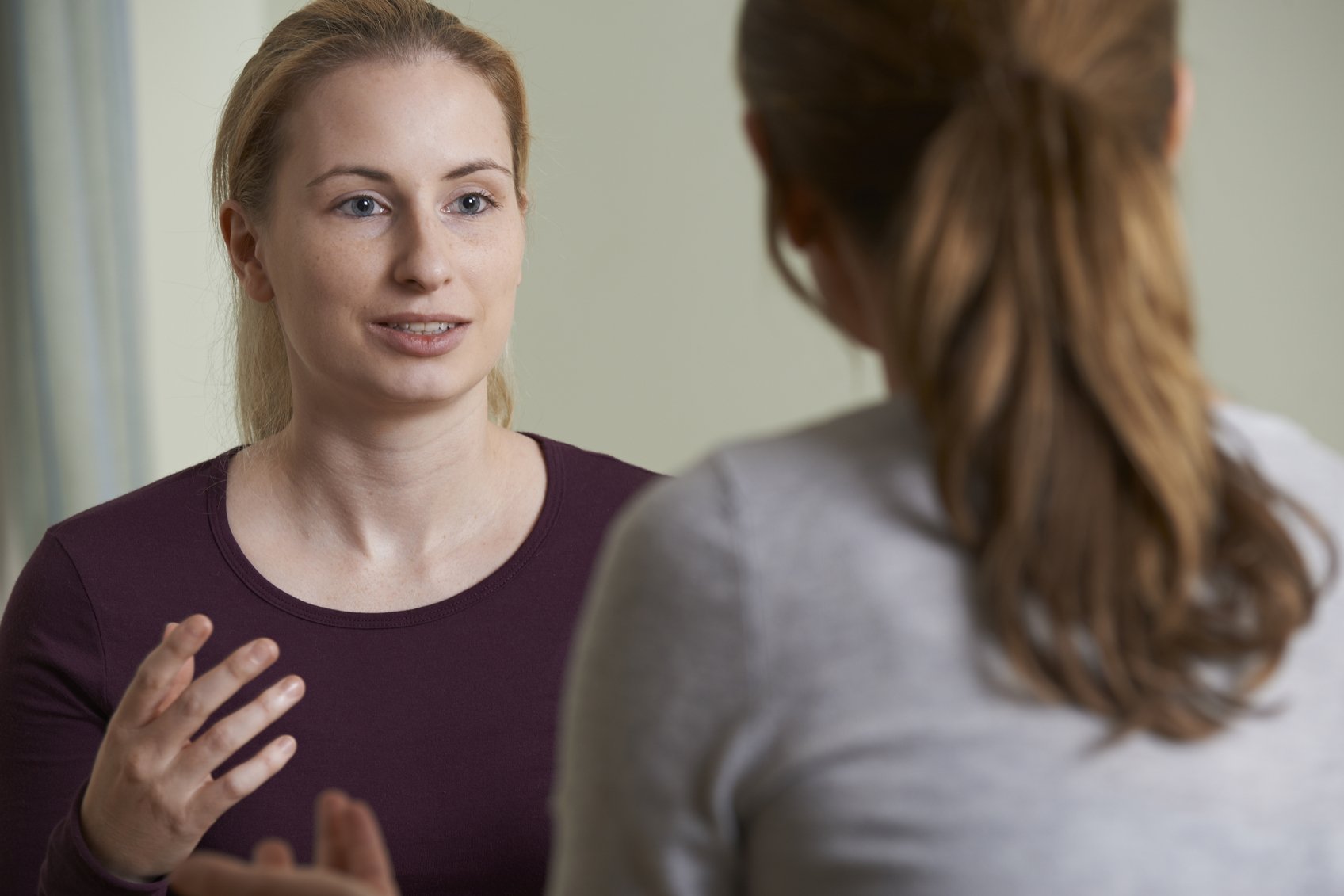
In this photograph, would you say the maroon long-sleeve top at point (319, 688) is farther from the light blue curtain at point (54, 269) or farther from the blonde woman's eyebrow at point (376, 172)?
the light blue curtain at point (54, 269)

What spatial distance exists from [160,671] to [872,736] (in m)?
0.68

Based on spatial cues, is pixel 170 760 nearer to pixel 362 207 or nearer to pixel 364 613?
pixel 364 613

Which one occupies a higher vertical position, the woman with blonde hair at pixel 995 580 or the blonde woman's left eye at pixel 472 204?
the woman with blonde hair at pixel 995 580

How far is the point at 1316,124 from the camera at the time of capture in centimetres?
217

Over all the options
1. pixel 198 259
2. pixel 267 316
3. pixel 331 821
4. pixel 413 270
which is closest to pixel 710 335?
pixel 198 259

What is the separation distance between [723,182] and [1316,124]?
113 centimetres

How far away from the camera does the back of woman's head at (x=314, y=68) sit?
1442mm

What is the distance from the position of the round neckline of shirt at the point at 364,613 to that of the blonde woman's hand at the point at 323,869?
2.29 ft

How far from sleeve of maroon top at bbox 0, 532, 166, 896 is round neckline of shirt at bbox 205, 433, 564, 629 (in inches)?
6.0

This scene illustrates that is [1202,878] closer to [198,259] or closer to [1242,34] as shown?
[1242,34]

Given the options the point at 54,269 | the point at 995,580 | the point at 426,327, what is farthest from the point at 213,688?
the point at 54,269

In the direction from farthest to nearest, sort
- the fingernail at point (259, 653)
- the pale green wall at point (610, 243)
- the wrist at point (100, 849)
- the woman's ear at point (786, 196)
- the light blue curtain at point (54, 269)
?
1. the pale green wall at point (610, 243)
2. the light blue curtain at point (54, 269)
3. the wrist at point (100, 849)
4. the fingernail at point (259, 653)
5. the woman's ear at point (786, 196)

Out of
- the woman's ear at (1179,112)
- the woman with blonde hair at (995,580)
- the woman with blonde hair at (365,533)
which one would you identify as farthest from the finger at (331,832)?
the woman with blonde hair at (365,533)

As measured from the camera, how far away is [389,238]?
4.59ft
